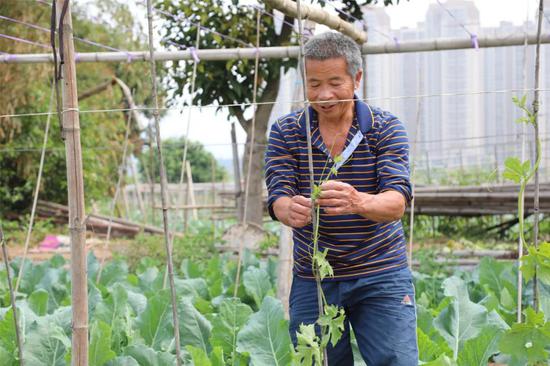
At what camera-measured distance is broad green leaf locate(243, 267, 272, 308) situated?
4.83m

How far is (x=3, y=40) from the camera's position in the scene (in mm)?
9391

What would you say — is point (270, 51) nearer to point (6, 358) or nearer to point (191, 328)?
point (191, 328)

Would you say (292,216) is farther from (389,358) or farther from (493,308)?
(493,308)

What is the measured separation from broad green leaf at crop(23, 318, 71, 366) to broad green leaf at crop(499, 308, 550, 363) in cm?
176

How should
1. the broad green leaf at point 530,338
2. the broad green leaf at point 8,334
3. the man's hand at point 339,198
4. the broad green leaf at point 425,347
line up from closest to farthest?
the man's hand at point 339,198, the broad green leaf at point 530,338, the broad green leaf at point 425,347, the broad green leaf at point 8,334

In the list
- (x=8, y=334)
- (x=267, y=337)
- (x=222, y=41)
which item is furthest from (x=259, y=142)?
(x=267, y=337)

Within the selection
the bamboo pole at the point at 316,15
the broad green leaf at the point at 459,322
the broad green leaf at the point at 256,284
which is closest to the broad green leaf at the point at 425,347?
the broad green leaf at the point at 459,322

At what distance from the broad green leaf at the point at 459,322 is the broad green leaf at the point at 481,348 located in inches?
14.2

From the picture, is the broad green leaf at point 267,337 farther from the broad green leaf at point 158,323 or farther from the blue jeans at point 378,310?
the blue jeans at point 378,310

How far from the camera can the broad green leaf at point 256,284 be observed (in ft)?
15.9

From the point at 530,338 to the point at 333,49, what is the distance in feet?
3.09

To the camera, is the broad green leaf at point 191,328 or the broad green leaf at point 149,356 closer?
the broad green leaf at point 149,356

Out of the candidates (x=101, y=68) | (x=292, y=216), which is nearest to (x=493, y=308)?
(x=292, y=216)

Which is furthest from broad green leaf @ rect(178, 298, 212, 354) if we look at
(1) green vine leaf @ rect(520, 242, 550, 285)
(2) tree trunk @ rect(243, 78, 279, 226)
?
(2) tree trunk @ rect(243, 78, 279, 226)
